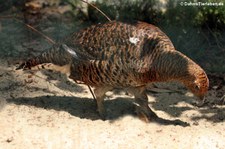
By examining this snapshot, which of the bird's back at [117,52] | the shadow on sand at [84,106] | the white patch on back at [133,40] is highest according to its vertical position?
the white patch on back at [133,40]

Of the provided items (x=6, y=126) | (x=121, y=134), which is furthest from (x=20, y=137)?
A: (x=121, y=134)

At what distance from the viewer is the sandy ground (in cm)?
486

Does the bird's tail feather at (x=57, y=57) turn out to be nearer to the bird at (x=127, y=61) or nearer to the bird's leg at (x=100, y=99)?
the bird at (x=127, y=61)

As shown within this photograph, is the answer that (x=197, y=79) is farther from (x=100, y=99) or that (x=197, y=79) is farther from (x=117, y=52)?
(x=100, y=99)

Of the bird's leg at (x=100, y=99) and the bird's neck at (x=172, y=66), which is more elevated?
the bird's neck at (x=172, y=66)

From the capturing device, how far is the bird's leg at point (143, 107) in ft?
17.9

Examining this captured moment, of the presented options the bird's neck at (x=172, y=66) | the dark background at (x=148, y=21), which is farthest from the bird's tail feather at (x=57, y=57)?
the dark background at (x=148, y=21)

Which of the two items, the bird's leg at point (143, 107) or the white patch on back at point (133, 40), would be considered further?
the bird's leg at point (143, 107)

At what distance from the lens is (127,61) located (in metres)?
4.98

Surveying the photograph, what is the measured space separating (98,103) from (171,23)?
2.26 metres

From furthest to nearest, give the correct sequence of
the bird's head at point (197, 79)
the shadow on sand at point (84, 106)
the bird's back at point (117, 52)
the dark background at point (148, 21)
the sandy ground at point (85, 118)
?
the dark background at point (148, 21), the shadow on sand at point (84, 106), the bird's back at point (117, 52), the sandy ground at point (85, 118), the bird's head at point (197, 79)

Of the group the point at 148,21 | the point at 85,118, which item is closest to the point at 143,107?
the point at 85,118

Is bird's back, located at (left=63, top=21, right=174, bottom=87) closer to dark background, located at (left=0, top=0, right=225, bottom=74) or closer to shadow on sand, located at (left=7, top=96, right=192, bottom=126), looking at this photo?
shadow on sand, located at (left=7, top=96, right=192, bottom=126)

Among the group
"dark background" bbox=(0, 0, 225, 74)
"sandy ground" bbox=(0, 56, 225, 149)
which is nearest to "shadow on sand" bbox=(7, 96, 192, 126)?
"sandy ground" bbox=(0, 56, 225, 149)
